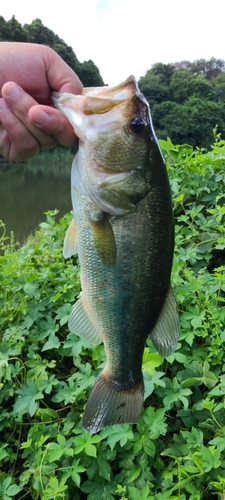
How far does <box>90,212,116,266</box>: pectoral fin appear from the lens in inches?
55.2

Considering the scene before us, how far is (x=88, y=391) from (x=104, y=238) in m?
1.12

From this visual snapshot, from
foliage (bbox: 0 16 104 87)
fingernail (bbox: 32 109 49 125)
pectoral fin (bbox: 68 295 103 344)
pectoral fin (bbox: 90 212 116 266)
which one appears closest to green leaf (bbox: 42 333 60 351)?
pectoral fin (bbox: 68 295 103 344)

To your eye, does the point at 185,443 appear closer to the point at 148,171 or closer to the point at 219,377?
the point at 219,377

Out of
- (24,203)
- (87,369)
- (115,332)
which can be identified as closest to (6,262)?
(87,369)

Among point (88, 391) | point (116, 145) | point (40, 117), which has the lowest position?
point (88, 391)

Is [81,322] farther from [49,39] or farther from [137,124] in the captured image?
[49,39]

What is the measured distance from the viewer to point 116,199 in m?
1.40

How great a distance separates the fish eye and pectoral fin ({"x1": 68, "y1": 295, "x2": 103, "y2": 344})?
2.23 ft

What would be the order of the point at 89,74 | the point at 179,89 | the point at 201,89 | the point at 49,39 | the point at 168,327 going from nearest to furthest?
the point at 168,327 < the point at 89,74 < the point at 49,39 < the point at 201,89 < the point at 179,89

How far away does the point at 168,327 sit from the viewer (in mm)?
1486

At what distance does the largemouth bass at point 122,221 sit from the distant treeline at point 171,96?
3888cm

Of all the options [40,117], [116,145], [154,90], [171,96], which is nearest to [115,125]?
[116,145]

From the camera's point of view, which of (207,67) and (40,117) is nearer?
(40,117)

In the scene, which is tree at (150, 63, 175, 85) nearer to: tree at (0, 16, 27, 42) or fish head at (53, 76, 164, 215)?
tree at (0, 16, 27, 42)
